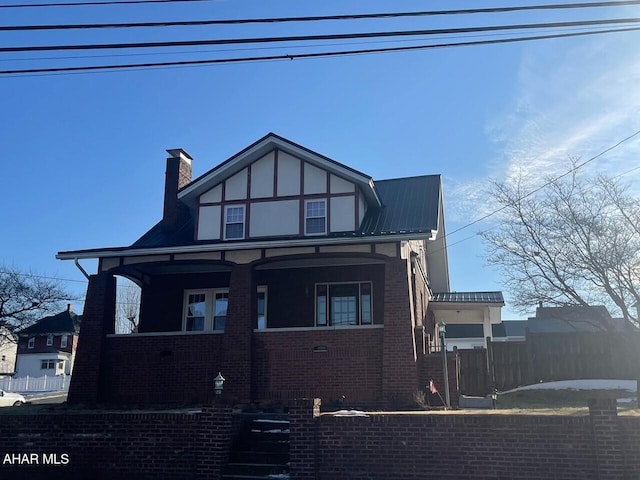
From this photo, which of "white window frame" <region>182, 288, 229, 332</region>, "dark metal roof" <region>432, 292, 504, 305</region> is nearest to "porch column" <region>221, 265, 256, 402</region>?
"white window frame" <region>182, 288, 229, 332</region>

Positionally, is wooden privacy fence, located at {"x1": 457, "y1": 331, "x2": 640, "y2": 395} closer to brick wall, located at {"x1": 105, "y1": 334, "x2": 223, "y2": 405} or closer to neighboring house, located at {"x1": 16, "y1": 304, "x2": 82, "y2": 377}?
brick wall, located at {"x1": 105, "y1": 334, "x2": 223, "y2": 405}

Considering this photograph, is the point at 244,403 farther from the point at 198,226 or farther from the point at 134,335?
the point at 198,226

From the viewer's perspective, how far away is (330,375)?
51.4 feet

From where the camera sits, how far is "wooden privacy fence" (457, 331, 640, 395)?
62.4 ft

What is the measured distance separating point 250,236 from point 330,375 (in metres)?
4.70

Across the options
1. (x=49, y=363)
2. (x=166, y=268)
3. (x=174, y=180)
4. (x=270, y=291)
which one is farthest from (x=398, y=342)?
(x=49, y=363)

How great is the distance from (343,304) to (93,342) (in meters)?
7.17

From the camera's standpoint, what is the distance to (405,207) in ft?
62.6

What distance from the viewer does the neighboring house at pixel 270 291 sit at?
15586mm

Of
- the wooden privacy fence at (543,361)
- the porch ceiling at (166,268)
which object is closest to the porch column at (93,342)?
the porch ceiling at (166,268)

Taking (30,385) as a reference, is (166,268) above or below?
above

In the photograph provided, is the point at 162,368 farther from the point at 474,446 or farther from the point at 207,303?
the point at 474,446

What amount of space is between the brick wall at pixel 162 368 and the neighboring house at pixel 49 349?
42.2 m

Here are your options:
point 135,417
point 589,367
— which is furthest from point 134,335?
point 589,367
